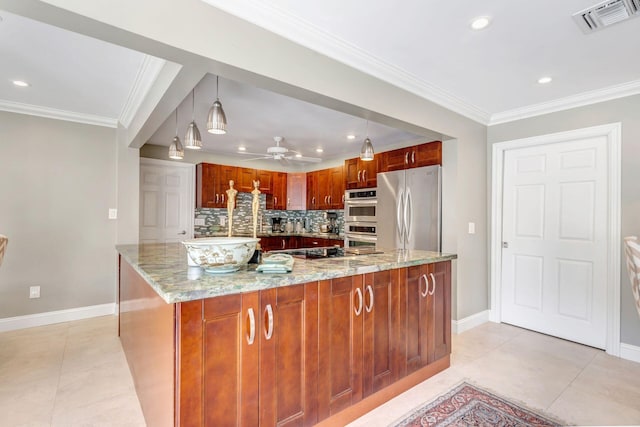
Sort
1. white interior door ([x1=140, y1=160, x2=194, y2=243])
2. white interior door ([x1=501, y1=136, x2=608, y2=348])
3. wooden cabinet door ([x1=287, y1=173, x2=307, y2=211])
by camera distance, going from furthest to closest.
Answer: wooden cabinet door ([x1=287, y1=173, x2=307, y2=211]) → white interior door ([x1=140, y1=160, x2=194, y2=243]) → white interior door ([x1=501, y1=136, x2=608, y2=348])

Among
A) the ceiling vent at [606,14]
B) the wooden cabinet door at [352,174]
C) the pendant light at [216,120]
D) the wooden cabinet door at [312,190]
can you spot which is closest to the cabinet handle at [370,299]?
the pendant light at [216,120]

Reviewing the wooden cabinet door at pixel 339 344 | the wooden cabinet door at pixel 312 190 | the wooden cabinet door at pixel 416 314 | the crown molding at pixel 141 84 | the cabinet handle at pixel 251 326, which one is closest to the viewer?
the cabinet handle at pixel 251 326

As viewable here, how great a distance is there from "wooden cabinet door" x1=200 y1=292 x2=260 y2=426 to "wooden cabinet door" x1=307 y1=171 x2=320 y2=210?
461 centimetres

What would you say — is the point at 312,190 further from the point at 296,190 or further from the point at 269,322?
the point at 269,322

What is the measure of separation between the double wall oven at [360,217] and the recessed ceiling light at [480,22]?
265cm

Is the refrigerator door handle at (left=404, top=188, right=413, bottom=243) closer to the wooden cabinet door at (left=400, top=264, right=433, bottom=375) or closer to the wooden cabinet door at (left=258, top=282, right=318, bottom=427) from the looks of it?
the wooden cabinet door at (left=400, top=264, right=433, bottom=375)

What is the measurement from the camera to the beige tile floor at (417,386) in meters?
1.89

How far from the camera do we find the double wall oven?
4.50 m

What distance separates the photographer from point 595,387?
2209 mm

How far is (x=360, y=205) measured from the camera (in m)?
4.73

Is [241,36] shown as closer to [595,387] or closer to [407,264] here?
[407,264]

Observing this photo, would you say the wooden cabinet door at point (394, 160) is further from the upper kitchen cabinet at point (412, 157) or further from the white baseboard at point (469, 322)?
the white baseboard at point (469, 322)

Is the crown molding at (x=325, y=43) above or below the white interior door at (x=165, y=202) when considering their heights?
above

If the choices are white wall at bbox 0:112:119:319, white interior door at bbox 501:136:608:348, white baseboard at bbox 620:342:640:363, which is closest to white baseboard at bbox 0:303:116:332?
white wall at bbox 0:112:119:319
